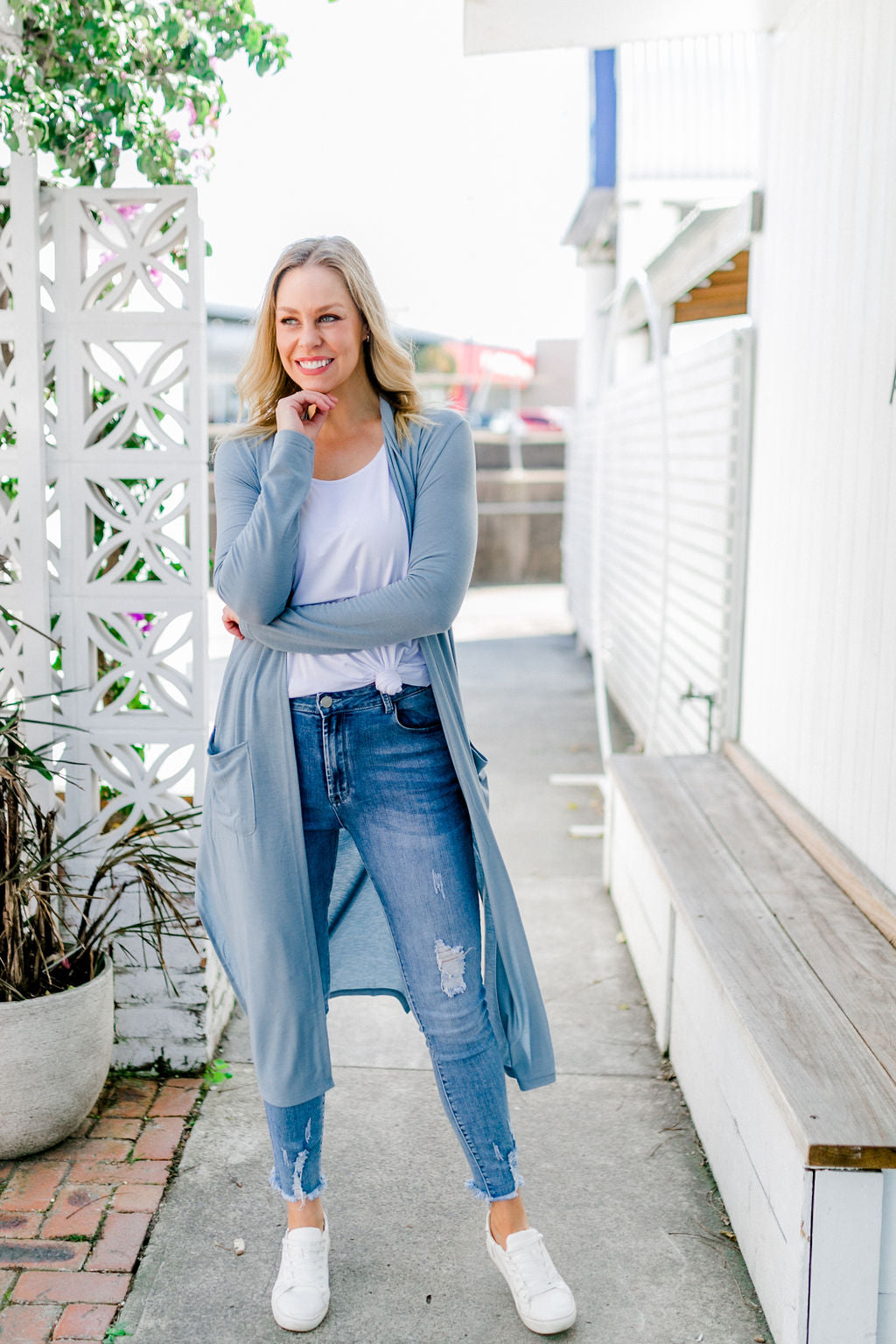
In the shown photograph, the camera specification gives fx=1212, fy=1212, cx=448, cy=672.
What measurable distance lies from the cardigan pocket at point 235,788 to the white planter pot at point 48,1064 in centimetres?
81

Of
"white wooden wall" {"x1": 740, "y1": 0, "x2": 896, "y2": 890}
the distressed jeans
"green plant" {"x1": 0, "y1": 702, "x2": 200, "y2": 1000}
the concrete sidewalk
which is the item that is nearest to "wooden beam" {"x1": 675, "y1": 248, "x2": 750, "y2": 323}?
"white wooden wall" {"x1": 740, "y1": 0, "x2": 896, "y2": 890}

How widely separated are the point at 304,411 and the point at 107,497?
4.14 feet

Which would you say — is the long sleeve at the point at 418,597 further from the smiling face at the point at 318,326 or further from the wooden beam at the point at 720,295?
the wooden beam at the point at 720,295

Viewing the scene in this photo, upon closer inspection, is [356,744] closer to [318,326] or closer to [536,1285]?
[318,326]

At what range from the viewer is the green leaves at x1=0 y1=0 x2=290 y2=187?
2.82 meters

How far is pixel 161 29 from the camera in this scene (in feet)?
9.75

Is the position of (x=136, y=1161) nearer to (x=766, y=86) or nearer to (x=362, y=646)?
(x=362, y=646)

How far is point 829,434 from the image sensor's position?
134 inches

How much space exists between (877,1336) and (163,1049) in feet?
6.03

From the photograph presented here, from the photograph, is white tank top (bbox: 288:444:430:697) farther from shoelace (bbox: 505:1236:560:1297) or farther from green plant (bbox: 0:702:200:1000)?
shoelace (bbox: 505:1236:560:1297)

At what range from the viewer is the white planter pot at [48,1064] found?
2.61 metres

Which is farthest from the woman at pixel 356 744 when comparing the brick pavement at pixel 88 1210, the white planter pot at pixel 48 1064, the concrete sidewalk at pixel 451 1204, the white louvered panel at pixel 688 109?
the white louvered panel at pixel 688 109

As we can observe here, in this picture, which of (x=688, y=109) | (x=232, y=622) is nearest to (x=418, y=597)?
(x=232, y=622)

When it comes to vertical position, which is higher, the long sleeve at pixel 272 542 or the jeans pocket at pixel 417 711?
the long sleeve at pixel 272 542
